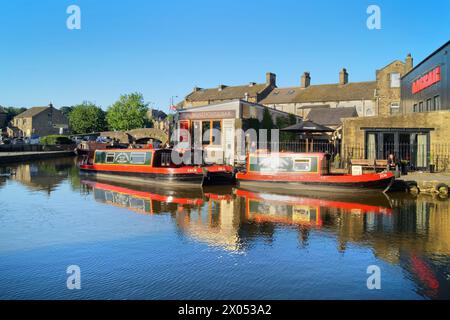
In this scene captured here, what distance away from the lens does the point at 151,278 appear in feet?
24.9

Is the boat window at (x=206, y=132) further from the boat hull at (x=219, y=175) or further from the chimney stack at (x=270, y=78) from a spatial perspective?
the chimney stack at (x=270, y=78)

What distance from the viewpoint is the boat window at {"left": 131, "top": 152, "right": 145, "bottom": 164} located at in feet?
77.9

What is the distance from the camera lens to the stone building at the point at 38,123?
8256cm

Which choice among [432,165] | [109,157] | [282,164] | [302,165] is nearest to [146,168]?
[109,157]

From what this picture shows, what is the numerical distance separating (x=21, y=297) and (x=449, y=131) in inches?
858

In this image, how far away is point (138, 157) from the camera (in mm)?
24031

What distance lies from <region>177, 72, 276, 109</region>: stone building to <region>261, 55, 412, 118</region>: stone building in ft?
4.03

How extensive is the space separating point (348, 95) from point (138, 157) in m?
34.0

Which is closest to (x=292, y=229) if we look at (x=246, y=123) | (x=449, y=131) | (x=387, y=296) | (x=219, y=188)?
(x=387, y=296)

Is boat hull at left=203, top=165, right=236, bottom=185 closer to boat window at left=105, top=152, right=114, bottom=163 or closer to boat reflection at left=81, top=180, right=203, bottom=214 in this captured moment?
boat reflection at left=81, top=180, right=203, bottom=214

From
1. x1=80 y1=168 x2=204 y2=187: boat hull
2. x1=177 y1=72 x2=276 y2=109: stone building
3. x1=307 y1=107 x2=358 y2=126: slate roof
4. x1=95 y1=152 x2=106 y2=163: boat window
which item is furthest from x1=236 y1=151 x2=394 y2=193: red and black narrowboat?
x1=177 y1=72 x2=276 y2=109: stone building

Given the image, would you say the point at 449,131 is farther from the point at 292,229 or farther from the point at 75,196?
the point at 75,196

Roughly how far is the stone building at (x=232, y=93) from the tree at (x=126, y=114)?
19.5 metres

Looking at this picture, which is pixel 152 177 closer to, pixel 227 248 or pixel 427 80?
pixel 227 248
